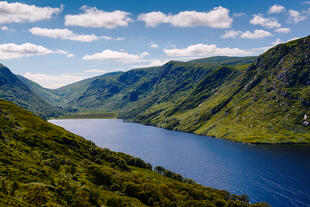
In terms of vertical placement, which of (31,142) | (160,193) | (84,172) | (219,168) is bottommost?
(219,168)

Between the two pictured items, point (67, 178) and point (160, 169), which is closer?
point (67, 178)

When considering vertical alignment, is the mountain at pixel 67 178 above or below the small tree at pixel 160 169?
above

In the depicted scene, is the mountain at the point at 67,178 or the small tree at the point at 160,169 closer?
the mountain at the point at 67,178

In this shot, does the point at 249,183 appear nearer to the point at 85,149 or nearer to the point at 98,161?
the point at 98,161

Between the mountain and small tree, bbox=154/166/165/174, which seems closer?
the mountain

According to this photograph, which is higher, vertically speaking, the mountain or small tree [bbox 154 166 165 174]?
the mountain

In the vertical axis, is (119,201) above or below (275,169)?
above

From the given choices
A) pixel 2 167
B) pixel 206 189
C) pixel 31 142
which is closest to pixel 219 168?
pixel 206 189

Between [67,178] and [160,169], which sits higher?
[67,178]
